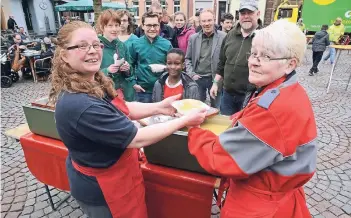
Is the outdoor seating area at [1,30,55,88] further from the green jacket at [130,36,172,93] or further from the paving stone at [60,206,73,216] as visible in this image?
the paving stone at [60,206,73,216]

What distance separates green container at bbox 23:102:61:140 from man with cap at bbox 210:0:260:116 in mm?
2073

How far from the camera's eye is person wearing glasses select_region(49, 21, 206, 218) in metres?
1.23

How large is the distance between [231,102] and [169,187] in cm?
188

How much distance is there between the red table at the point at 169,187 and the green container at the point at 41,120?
65 mm

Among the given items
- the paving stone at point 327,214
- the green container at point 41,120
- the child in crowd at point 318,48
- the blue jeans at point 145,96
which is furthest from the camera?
the child in crowd at point 318,48

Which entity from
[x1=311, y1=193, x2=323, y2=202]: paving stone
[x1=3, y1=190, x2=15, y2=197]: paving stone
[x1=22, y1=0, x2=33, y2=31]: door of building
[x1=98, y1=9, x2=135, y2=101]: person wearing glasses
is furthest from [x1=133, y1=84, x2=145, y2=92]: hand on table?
[x1=22, y1=0, x2=33, y2=31]: door of building

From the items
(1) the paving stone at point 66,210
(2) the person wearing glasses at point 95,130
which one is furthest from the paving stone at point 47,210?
(2) the person wearing glasses at point 95,130

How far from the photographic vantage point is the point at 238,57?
300 cm

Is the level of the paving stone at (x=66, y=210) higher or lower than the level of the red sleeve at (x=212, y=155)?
lower

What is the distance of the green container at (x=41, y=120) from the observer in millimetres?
1957

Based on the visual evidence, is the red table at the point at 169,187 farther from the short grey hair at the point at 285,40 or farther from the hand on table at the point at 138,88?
the hand on table at the point at 138,88

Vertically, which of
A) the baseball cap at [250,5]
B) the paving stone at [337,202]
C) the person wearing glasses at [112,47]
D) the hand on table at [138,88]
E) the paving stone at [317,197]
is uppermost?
the baseball cap at [250,5]

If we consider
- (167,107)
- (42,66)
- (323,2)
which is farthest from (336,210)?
(323,2)

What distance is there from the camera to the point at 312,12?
53.6 feet
